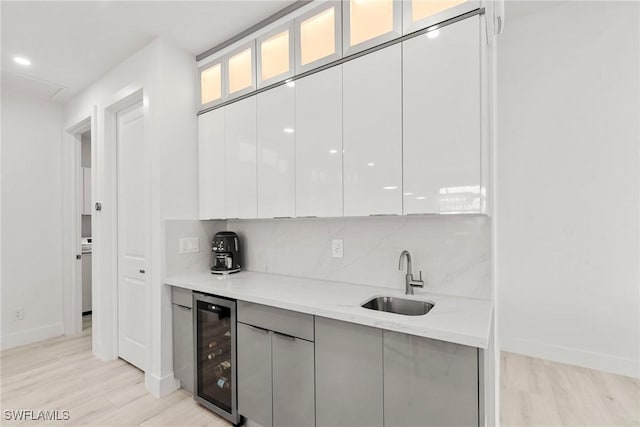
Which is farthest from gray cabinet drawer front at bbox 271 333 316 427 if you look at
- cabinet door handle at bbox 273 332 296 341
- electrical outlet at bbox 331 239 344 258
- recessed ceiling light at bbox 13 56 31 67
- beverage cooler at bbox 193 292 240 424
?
recessed ceiling light at bbox 13 56 31 67

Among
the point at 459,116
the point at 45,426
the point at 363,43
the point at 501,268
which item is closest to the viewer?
the point at 459,116

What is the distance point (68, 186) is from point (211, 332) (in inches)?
112

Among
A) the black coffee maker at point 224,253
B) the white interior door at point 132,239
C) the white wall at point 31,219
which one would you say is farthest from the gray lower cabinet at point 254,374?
the white wall at point 31,219

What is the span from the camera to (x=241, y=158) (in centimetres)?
234

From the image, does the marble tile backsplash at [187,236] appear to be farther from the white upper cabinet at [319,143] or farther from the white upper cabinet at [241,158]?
the white upper cabinet at [319,143]

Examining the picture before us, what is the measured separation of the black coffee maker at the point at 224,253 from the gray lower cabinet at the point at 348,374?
118 centimetres

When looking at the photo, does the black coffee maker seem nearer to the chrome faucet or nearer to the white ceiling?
the chrome faucet

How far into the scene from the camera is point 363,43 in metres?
1.76

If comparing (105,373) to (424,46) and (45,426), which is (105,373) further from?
(424,46)

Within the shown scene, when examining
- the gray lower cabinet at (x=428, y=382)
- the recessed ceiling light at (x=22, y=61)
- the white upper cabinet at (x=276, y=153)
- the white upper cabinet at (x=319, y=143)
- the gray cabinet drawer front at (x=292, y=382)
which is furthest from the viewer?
the recessed ceiling light at (x=22, y=61)

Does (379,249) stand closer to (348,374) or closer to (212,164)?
(348,374)

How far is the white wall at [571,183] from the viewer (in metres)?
2.49

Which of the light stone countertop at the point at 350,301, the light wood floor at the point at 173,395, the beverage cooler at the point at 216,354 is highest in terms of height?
the light stone countertop at the point at 350,301

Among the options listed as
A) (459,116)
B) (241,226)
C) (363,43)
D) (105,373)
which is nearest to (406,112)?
(459,116)
